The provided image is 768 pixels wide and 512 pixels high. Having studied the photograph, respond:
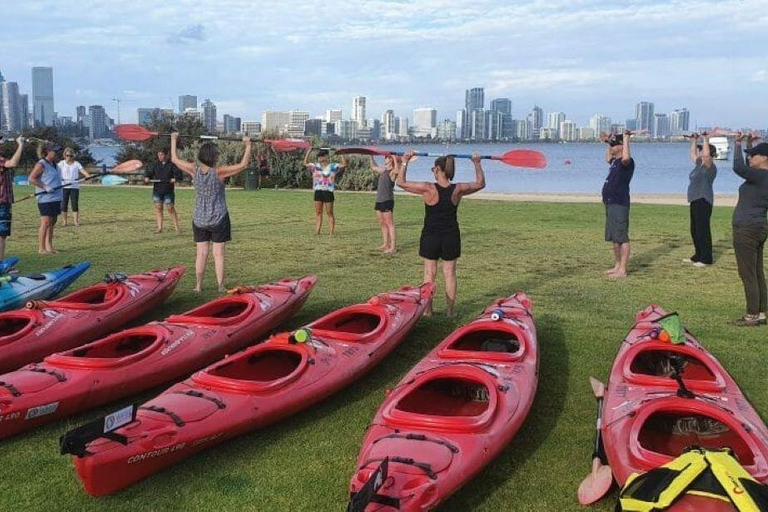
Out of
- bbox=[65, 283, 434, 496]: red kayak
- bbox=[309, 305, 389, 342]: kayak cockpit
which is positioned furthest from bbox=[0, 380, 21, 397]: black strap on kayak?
bbox=[309, 305, 389, 342]: kayak cockpit

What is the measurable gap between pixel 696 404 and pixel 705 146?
5966 mm

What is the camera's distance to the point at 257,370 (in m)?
4.84

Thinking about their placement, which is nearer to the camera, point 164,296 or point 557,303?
point 164,296

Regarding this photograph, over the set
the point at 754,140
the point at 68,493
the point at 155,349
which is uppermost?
the point at 754,140

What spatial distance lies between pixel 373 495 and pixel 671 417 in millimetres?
2127

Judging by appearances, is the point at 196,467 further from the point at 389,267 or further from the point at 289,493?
the point at 389,267

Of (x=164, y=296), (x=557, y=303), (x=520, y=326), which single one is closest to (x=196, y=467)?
(x=520, y=326)

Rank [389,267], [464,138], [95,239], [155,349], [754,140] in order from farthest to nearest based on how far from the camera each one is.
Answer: [464,138]
[95,239]
[389,267]
[754,140]
[155,349]

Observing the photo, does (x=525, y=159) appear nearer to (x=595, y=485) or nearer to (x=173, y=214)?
(x=595, y=485)

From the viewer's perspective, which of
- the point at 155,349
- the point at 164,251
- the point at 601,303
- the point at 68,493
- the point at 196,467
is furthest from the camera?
the point at 164,251

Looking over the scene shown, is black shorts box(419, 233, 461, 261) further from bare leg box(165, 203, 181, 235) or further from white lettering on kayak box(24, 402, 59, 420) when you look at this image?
bare leg box(165, 203, 181, 235)

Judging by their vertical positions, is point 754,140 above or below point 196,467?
above

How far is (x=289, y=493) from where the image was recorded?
3490 mm

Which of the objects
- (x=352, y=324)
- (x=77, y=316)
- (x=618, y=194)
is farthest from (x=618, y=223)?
(x=77, y=316)
